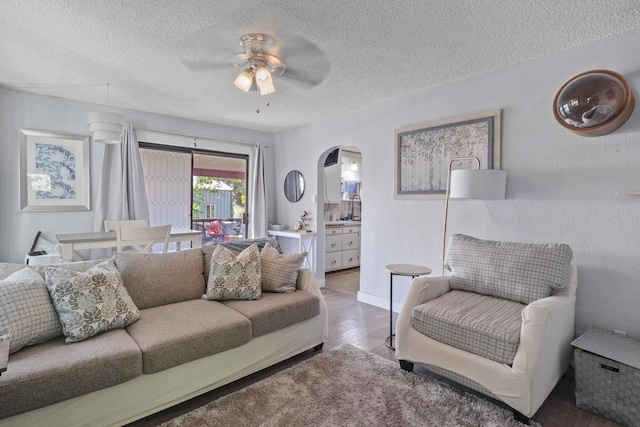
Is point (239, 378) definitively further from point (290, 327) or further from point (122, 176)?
point (122, 176)

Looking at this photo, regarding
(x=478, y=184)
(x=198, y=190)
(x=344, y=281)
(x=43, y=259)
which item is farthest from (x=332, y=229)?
(x=43, y=259)

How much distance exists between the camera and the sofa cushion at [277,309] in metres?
2.26

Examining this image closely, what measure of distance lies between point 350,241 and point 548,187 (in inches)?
144

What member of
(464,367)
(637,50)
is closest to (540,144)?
(637,50)

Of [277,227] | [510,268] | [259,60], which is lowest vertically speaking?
[510,268]

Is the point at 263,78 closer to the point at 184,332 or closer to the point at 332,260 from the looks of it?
the point at 184,332

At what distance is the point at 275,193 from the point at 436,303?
3.79 metres

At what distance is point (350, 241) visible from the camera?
5.93 m

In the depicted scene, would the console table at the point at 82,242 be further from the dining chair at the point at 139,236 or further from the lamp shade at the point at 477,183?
the lamp shade at the point at 477,183

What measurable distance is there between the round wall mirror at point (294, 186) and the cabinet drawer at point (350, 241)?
122 centimetres

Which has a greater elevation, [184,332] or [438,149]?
[438,149]

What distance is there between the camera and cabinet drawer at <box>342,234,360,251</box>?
5.80m

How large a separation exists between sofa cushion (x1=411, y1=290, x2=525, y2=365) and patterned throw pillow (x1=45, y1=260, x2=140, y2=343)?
6.31 ft

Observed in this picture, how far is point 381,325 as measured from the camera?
3.27 metres
